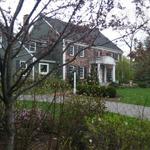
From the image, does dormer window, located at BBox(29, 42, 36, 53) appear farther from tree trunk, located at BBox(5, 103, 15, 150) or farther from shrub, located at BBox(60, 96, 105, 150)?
shrub, located at BBox(60, 96, 105, 150)

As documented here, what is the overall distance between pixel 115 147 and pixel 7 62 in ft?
6.59

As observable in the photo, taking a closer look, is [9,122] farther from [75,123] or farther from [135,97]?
[135,97]

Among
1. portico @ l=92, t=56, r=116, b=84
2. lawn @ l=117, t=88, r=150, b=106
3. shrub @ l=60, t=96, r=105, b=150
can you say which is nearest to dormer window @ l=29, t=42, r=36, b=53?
shrub @ l=60, t=96, r=105, b=150

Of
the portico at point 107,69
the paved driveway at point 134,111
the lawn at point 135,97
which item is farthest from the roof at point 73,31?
the portico at point 107,69

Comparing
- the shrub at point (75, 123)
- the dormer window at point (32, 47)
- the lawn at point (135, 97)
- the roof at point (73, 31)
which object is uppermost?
the roof at point (73, 31)

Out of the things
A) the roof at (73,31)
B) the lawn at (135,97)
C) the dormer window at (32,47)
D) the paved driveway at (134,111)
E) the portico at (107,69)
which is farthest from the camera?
the portico at (107,69)

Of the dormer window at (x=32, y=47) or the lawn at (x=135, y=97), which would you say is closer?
the dormer window at (x=32, y=47)

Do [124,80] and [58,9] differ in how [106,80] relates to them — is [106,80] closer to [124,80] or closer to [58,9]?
[124,80]

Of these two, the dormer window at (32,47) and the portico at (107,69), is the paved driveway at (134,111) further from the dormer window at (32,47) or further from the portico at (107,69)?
the portico at (107,69)

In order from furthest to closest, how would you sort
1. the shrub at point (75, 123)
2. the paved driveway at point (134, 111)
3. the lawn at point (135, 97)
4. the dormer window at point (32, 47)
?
the lawn at point (135, 97), the paved driveway at point (134, 111), the shrub at point (75, 123), the dormer window at point (32, 47)

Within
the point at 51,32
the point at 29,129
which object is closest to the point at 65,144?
the point at 29,129

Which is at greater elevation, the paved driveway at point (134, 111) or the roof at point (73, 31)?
the roof at point (73, 31)

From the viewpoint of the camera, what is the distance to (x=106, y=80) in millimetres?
57781

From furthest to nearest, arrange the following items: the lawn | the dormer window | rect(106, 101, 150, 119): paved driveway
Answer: the lawn
rect(106, 101, 150, 119): paved driveway
the dormer window
